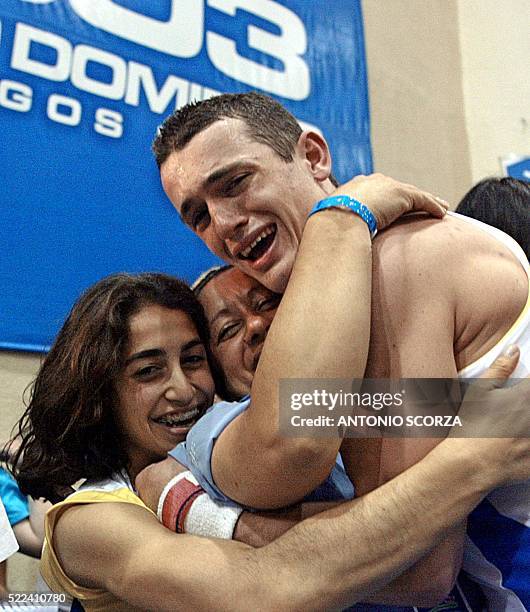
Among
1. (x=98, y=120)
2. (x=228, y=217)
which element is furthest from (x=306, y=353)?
(x=98, y=120)

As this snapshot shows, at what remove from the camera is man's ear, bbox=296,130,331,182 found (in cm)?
149

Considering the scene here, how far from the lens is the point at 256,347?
160cm

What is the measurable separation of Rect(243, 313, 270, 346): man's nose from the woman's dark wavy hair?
0.13 metres

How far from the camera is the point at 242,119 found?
1441mm

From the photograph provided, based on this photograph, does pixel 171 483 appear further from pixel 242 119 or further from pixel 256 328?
pixel 242 119

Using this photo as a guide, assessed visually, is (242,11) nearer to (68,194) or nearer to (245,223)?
(68,194)

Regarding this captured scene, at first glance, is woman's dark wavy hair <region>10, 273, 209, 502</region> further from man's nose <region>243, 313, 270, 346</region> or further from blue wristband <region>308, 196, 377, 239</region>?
blue wristband <region>308, 196, 377, 239</region>

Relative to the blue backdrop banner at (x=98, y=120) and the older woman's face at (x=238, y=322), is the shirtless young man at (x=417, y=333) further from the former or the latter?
the blue backdrop banner at (x=98, y=120)

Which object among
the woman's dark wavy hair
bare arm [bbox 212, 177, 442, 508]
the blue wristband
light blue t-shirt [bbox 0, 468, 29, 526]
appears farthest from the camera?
light blue t-shirt [bbox 0, 468, 29, 526]

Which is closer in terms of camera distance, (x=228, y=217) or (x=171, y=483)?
(x=171, y=483)

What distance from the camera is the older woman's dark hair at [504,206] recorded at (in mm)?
1617

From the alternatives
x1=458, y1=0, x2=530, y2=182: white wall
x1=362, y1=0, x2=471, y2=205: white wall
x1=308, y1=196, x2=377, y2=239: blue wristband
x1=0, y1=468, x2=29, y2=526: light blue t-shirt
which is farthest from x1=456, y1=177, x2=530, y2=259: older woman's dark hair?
x1=458, y1=0, x2=530, y2=182: white wall

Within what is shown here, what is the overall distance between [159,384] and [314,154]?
0.55m

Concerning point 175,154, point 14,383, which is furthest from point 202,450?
point 14,383
